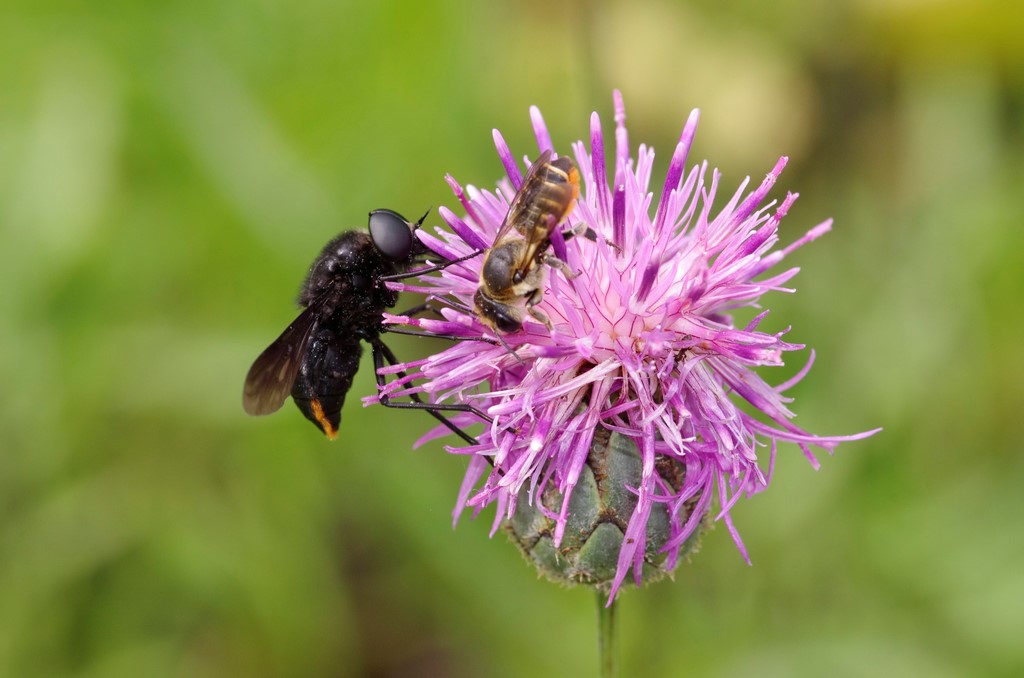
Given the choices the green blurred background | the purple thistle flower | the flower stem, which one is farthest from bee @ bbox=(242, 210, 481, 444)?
the green blurred background

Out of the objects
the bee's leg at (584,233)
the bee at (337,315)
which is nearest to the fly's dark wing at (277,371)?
the bee at (337,315)

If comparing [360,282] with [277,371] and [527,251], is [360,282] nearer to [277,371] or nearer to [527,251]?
[277,371]

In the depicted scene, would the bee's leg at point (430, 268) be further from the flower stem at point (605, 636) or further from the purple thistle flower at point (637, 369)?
the flower stem at point (605, 636)

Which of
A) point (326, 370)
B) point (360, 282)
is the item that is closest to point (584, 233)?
point (360, 282)

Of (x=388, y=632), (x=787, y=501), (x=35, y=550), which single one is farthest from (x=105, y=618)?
(x=787, y=501)

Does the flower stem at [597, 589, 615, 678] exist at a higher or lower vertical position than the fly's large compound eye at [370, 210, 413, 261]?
lower

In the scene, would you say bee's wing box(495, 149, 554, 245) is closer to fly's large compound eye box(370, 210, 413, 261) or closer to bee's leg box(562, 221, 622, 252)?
bee's leg box(562, 221, 622, 252)

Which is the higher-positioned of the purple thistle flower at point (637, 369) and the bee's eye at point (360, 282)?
the bee's eye at point (360, 282)
